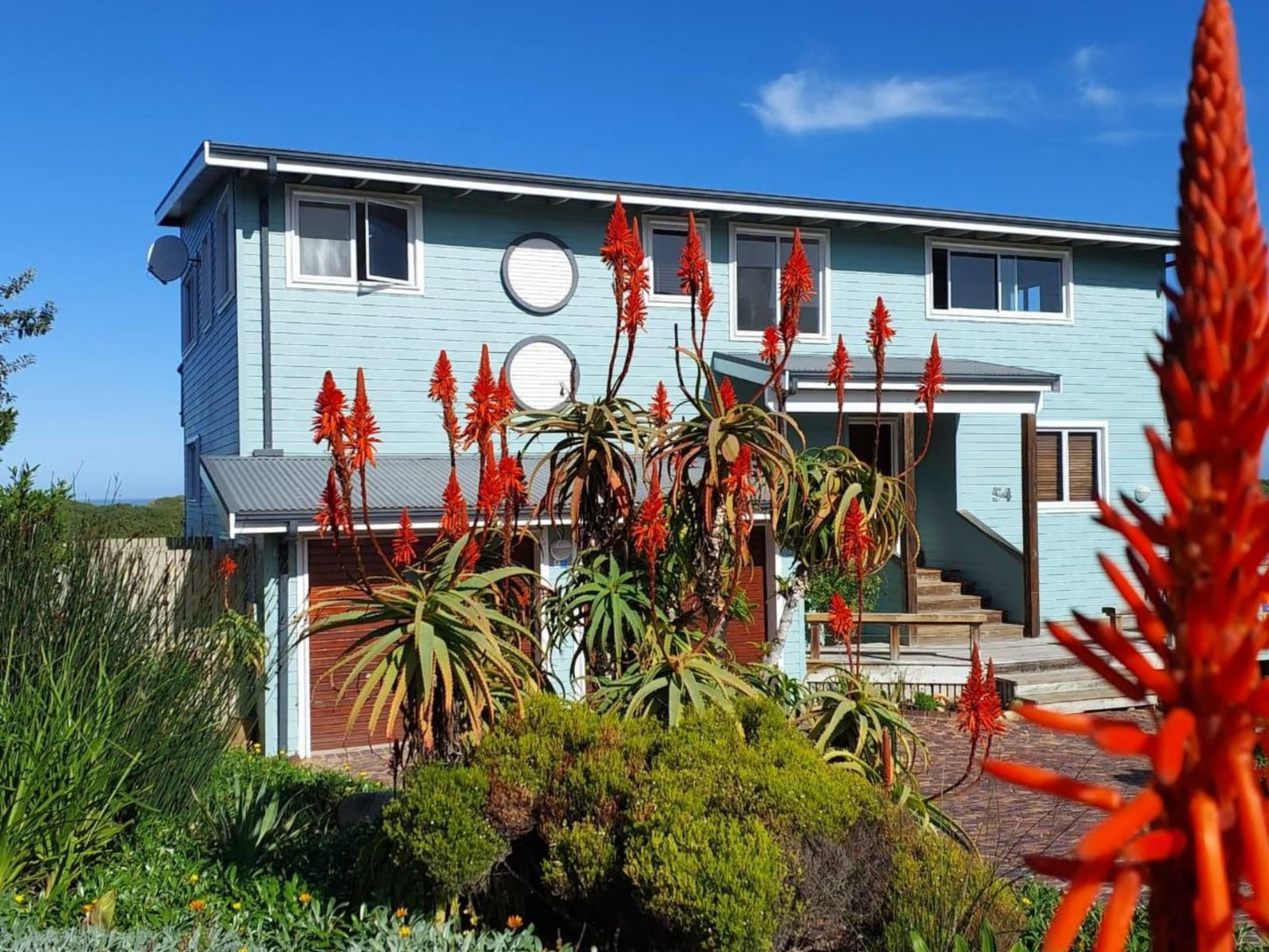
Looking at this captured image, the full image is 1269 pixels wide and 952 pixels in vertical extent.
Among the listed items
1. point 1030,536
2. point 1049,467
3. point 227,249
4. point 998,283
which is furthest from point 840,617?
point 1049,467

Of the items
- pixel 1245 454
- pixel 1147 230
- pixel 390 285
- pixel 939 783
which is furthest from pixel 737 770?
pixel 1147 230

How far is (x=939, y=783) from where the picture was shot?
418 inches

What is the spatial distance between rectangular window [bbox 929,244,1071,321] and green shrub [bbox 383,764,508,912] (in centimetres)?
1461

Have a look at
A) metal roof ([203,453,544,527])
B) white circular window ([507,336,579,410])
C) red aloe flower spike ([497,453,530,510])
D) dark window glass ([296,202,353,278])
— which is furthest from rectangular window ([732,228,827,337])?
red aloe flower spike ([497,453,530,510])

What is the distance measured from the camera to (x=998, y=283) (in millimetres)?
18594

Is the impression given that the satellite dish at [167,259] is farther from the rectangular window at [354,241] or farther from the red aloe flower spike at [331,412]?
the red aloe flower spike at [331,412]

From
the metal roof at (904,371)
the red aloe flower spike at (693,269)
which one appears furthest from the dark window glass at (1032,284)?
the red aloe flower spike at (693,269)

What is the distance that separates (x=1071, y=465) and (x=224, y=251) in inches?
573

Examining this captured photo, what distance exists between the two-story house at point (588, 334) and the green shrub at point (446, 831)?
225 inches

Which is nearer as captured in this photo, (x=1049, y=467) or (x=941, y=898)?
(x=941, y=898)

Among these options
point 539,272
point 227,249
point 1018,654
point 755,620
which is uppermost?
point 227,249

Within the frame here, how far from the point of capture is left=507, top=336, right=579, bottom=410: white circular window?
49.6 ft

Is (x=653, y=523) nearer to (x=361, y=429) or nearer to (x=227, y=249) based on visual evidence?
(x=361, y=429)

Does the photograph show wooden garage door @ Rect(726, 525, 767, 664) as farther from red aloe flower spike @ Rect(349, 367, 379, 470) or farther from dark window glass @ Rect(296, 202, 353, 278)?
red aloe flower spike @ Rect(349, 367, 379, 470)
